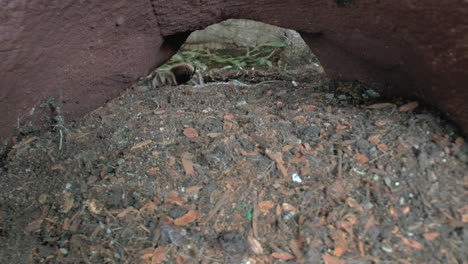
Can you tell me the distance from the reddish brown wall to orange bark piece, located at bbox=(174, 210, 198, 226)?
0.94 m

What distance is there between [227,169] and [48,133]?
924 millimetres

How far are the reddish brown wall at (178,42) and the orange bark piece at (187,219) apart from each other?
0.94 metres

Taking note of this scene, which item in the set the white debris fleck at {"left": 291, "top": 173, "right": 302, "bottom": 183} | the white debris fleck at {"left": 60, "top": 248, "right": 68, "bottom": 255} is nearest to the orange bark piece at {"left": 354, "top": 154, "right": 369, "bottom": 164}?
the white debris fleck at {"left": 291, "top": 173, "right": 302, "bottom": 183}

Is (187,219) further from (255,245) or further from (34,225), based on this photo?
(34,225)

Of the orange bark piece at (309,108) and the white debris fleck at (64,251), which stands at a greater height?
the orange bark piece at (309,108)

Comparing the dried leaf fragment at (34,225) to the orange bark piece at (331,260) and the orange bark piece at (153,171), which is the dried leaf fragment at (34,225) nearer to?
the orange bark piece at (153,171)

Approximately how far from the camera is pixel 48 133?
2051 mm

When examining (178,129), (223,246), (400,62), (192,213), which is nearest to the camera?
(223,246)

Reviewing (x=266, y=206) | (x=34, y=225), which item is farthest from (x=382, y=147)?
(x=34, y=225)

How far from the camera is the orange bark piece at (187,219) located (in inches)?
61.6

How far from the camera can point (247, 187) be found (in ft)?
5.45

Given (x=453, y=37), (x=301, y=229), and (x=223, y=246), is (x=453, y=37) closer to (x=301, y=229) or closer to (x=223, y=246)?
(x=301, y=229)

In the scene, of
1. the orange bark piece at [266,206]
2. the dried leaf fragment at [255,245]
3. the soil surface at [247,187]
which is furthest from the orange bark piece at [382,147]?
the dried leaf fragment at [255,245]

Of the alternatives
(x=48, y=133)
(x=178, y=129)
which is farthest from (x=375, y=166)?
(x=48, y=133)
